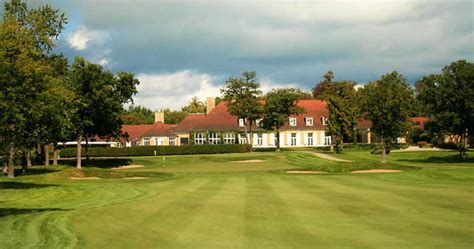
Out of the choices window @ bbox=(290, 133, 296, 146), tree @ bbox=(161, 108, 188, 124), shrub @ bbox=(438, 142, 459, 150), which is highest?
tree @ bbox=(161, 108, 188, 124)

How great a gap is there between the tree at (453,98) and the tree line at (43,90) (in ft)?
112

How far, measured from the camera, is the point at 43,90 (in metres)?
30.1

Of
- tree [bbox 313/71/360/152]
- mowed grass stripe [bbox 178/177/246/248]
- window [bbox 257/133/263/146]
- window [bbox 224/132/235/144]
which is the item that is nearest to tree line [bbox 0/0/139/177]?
mowed grass stripe [bbox 178/177/246/248]

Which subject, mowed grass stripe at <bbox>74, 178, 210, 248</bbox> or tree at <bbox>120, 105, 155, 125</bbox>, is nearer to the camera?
mowed grass stripe at <bbox>74, 178, 210, 248</bbox>

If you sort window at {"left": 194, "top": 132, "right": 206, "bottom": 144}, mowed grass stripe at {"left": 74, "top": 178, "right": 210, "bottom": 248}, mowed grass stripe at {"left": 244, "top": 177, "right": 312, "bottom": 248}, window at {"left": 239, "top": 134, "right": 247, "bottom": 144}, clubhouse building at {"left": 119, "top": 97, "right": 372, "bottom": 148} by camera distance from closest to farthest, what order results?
1. mowed grass stripe at {"left": 244, "top": 177, "right": 312, "bottom": 248}
2. mowed grass stripe at {"left": 74, "top": 178, "right": 210, "bottom": 248}
3. window at {"left": 194, "top": 132, "right": 206, "bottom": 144}
4. clubhouse building at {"left": 119, "top": 97, "right": 372, "bottom": 148}
5. window at {"left": 239, "top": 134, "right": 247, "bottom": 144}

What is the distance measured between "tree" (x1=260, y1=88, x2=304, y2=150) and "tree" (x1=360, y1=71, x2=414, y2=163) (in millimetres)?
31802

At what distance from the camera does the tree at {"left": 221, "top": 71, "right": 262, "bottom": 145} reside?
293ft

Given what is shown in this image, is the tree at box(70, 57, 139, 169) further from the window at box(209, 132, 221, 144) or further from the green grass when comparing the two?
the window at box(209, 132, 221, 144)

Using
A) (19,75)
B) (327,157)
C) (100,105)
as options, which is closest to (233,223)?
(19,75)

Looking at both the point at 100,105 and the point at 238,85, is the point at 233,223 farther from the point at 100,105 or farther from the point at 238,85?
the point at 238,85

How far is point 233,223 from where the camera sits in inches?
579

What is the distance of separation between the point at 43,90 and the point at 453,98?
42668 millimetres

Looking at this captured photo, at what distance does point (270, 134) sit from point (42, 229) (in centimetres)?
9068

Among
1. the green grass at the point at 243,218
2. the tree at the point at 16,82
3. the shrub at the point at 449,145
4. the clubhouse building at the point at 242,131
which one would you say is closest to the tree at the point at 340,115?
the shrub at the point at 449,145
